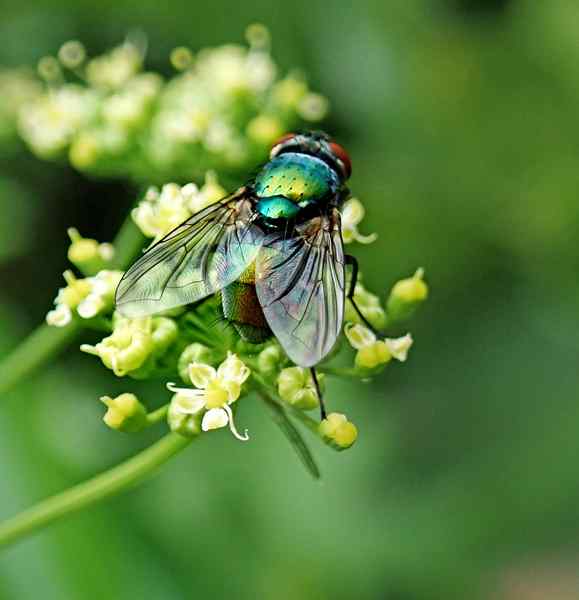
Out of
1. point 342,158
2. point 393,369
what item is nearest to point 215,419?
point 342,158

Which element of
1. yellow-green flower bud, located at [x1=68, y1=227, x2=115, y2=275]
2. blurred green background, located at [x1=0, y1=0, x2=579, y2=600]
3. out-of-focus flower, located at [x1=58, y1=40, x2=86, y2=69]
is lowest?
blurred green background, located at [x1=0, y1=0, x2=579, y2=600]

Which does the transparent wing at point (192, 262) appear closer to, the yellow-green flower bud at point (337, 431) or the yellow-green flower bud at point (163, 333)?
the yellow-green flower bud at point (163, 333)

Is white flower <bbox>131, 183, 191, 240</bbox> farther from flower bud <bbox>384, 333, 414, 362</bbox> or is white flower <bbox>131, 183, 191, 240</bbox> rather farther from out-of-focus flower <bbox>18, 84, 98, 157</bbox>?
out-of-focus flower <bbox>18, 84, 98, 157</bbox>

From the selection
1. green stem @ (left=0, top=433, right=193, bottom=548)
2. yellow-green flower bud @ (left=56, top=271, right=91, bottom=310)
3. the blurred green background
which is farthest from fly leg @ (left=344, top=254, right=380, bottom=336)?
the blurred green background

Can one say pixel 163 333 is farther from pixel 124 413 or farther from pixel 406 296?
pixel 406 296

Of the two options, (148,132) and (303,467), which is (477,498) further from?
(148,132)

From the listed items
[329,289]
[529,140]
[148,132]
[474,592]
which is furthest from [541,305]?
[329,289]

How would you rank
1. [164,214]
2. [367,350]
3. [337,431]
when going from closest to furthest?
[337,431]
[367,350]
[164,214]
